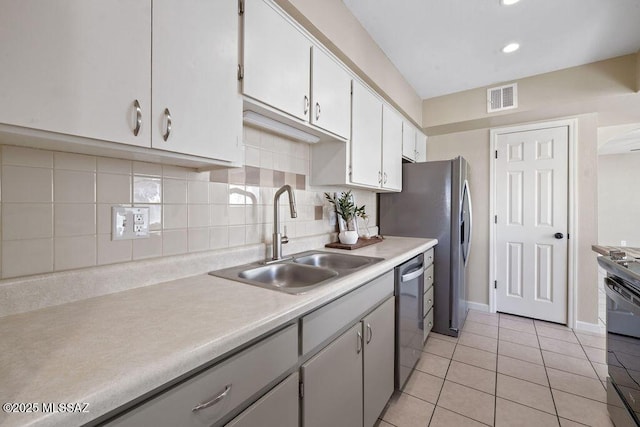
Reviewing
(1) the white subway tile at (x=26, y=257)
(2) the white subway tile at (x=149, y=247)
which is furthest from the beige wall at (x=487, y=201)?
(1) the white subway tile at (x=26, y=257)

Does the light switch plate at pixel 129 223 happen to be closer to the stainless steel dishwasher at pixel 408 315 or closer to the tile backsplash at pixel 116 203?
the tile backsplash at pixel 116 203

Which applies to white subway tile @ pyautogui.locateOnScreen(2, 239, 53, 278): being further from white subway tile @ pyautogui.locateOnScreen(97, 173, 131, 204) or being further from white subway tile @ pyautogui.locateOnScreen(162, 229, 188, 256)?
white subway tile @ pyautogui.locateOnScreen(162, 229, 188, 256)

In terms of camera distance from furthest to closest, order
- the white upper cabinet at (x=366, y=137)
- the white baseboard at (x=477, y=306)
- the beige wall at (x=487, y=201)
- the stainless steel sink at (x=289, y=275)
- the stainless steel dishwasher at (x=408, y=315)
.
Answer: the white baseboard at (x=477, y=306), the beige wall at (x=487, y=201), the white upper cabinet at (x=366, y=137), the stainless steel dishwasher at (x=408, y=315), the stainless steel sink at (x=289, y=275)

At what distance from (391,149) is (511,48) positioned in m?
1.21

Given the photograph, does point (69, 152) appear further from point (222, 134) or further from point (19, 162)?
point (222, 134)

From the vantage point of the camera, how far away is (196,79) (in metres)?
0.93

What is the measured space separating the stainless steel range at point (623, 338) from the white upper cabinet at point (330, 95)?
1.58 m

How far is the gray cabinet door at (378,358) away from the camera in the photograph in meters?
1.31

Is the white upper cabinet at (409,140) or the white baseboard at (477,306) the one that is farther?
the white baseboard at (477,306)

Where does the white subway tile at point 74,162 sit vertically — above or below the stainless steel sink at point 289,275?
above

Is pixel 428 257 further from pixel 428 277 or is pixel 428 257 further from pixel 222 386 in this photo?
pixel 222 386

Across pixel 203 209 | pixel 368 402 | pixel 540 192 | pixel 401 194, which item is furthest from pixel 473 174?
pixel 203 209

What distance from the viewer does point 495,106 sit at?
2775 mm

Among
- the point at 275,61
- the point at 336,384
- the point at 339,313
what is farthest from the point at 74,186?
the point at 336,384
